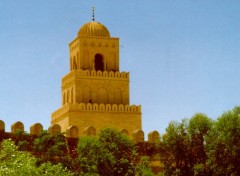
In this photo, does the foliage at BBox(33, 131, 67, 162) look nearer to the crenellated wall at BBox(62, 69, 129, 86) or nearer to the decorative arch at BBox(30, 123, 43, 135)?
the decorative arch at BBox(30, 123, 43, 135)

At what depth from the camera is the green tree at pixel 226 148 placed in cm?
5034

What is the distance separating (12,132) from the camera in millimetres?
52438

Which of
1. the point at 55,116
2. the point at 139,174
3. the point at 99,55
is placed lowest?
the point at 139,174

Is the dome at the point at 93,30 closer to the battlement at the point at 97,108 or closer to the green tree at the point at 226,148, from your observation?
the battlement at the point at 97,108

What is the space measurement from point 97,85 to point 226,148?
799 inches

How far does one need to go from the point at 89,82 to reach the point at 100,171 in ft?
62.2

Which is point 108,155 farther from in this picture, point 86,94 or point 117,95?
point 117,95

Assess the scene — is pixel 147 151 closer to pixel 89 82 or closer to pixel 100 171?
pixel 100 171

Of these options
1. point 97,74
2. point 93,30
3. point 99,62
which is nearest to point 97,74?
point 97,74

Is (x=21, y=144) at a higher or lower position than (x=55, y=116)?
lower

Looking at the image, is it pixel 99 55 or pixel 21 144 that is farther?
pixel 99 55

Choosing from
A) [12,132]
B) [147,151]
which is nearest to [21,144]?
[12,132]

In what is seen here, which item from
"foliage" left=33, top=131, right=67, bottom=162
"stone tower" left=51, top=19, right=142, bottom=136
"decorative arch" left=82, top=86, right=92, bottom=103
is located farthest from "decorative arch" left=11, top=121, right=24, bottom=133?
"decorative arch" left=82, top=86, right=92, bottom=103

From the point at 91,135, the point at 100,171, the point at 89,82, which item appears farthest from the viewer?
the point at 89,82
